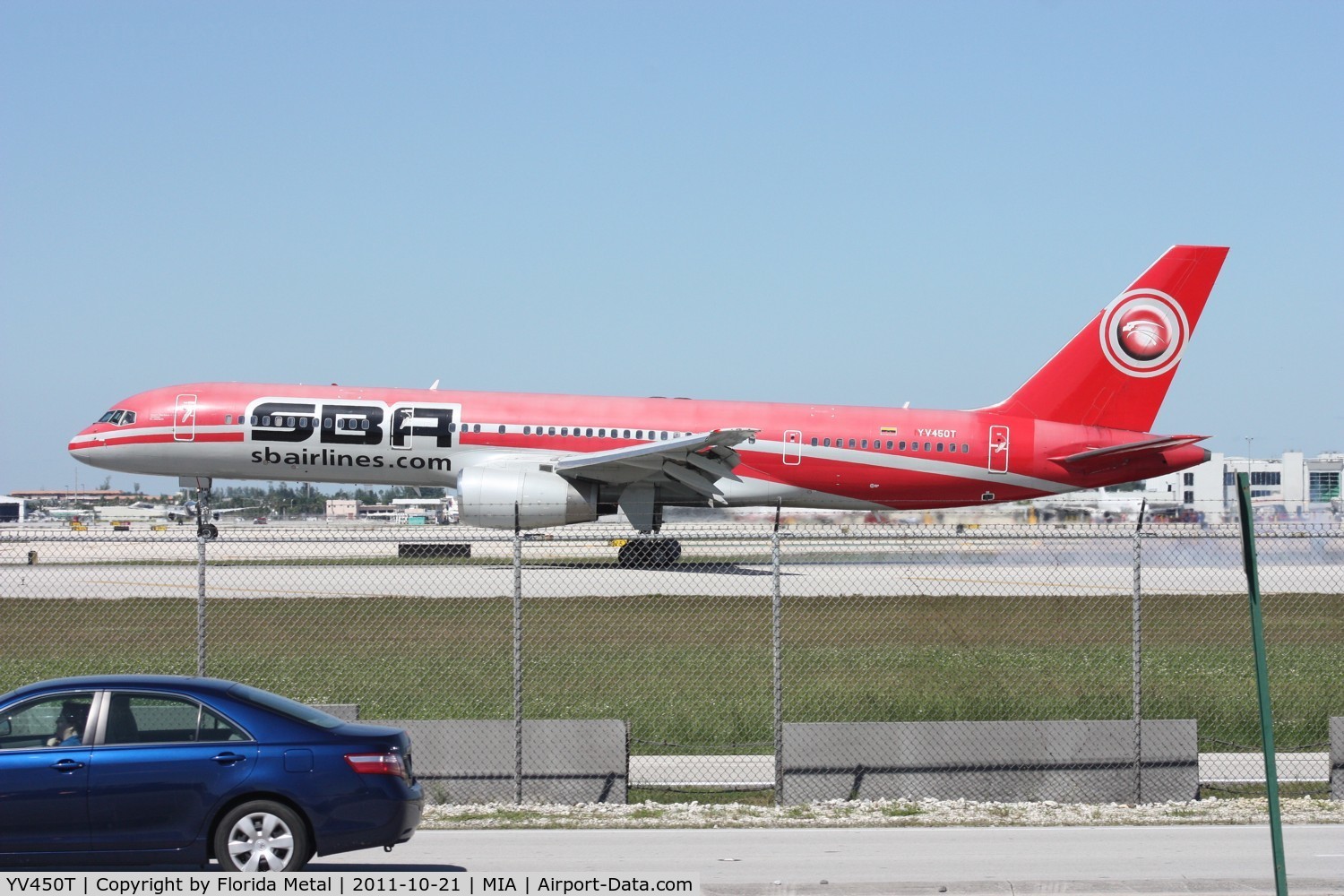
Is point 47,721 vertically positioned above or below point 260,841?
above

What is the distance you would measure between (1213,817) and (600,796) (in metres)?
4.86

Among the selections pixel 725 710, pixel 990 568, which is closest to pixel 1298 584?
pixel 990 568

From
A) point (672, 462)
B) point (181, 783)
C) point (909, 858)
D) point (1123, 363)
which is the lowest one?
point (909, 858)

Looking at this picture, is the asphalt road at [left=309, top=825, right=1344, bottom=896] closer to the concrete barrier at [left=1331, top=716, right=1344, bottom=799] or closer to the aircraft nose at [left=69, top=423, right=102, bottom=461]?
the concrete barrier at [left=1331, top=716, right=1344, bottom=799]

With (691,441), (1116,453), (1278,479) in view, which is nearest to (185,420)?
(691,441)

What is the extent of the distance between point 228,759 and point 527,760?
3737mm

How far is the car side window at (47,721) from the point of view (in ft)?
25.9

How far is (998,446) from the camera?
32625mm

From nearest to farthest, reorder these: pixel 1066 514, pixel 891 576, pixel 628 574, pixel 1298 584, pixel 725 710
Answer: pixel 725 710 → pixel 628 574 → pixel 891 576 → pixel 1298 584 → pixel 1066 514

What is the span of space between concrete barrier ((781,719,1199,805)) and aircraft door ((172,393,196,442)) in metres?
23.6

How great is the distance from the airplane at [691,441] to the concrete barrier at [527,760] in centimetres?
1787

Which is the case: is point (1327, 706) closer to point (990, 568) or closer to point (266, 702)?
point (266, 702)

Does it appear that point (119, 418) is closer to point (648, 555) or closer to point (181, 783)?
point (648, 555)

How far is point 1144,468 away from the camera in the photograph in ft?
106
